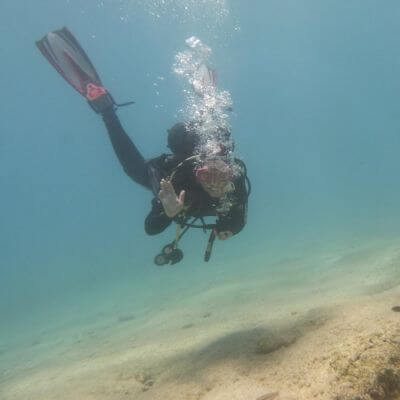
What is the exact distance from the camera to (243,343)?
4.95 m

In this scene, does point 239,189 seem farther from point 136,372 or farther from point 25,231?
point 25,231

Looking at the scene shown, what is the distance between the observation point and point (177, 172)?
222 inches

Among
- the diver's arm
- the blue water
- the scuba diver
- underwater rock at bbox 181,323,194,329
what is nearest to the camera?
the scuba diver

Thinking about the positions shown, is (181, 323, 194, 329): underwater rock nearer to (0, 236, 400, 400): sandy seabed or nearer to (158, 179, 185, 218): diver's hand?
(0, 236, 400, 400): sandy seabed

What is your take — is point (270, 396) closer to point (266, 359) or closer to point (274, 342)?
point (266, 359)

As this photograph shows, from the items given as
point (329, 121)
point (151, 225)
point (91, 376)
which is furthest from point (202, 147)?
point (329, 121)

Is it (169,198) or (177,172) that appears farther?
(177,172)

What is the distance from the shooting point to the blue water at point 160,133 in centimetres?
3122

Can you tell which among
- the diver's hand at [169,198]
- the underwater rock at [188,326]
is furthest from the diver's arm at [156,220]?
the underwater rock at [188,326]

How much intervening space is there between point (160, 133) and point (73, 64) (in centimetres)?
8655

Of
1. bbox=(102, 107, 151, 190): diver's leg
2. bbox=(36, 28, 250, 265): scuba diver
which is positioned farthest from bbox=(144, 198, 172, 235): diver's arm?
bbox=(102, 107, 151, 190): diver's leg

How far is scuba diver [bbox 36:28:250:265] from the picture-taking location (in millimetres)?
5191

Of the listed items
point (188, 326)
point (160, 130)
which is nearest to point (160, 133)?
point (160, 130)

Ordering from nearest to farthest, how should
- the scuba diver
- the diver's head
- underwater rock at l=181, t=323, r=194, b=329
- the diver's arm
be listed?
1. the diver's head
2. the scuba diver
3. the diver's arm
4. underwater rock at l=181, t=323, r=194, b=329
